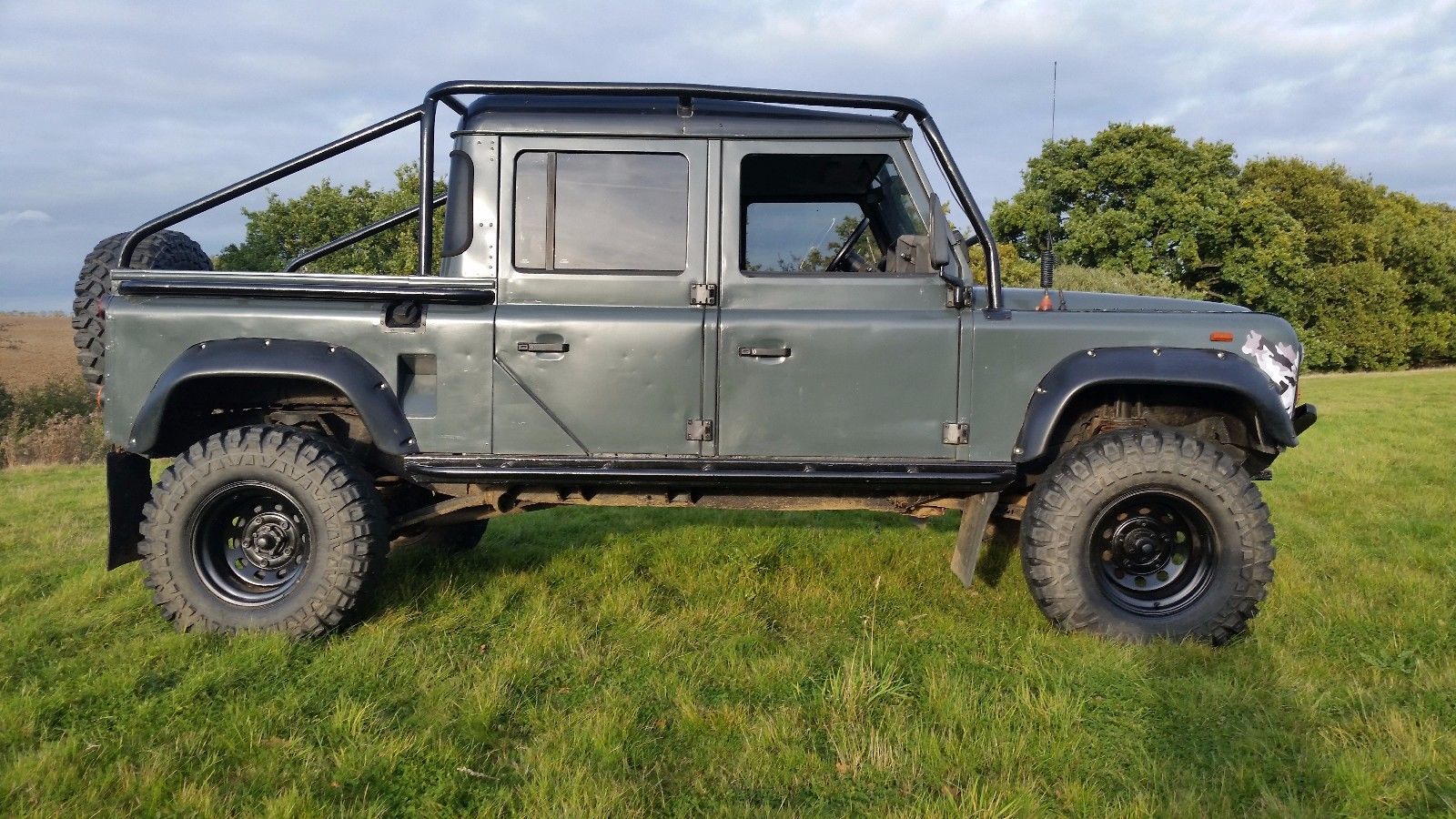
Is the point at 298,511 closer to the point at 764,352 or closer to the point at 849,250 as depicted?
the point at 764,352

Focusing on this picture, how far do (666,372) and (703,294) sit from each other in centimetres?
40

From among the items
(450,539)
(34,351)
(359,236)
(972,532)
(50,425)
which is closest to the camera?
(972,532)

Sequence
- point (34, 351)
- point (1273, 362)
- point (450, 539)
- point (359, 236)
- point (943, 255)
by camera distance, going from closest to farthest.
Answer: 1. point (943, 255)
2. point (1273, 362)
3. point (359, 236)
4. point (450, 539)
5. point (34, 351)

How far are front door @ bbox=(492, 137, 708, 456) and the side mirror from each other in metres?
1.00

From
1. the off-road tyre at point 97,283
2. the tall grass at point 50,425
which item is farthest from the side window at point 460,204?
the tall grass at point 50,425

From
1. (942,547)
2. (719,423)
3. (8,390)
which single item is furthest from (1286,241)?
(8,390)

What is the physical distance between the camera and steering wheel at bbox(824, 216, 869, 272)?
4.27 metres

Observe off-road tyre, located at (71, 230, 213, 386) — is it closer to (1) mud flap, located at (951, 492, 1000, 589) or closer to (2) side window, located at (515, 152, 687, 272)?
(2) side window, located at (515, 152, 687, 272)

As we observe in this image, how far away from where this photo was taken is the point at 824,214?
4301mm

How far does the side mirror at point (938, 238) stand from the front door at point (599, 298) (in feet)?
3.29

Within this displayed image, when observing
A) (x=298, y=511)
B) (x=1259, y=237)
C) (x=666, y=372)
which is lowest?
(x=298, y=511)

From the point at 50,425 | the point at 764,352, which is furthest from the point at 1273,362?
the point at 50,425

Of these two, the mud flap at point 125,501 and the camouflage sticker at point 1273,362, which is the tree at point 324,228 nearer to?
the mud flap at point 125,501

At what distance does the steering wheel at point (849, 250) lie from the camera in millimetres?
4273
